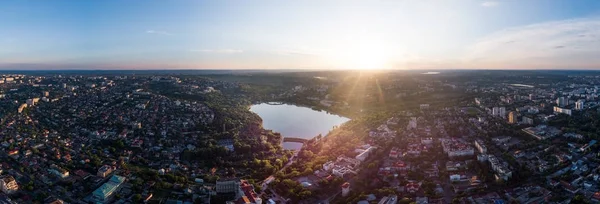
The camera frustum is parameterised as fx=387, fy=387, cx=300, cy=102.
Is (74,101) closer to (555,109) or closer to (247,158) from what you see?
(247,158)

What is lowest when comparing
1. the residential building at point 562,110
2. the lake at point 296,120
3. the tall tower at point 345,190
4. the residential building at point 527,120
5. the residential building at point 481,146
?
the tall tower at point 345,190

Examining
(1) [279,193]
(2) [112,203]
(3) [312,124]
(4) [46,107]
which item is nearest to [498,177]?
(1) [279,193]

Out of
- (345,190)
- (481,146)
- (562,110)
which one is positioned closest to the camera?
(345,190)

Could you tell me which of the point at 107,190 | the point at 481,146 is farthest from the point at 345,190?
the point at 107,190

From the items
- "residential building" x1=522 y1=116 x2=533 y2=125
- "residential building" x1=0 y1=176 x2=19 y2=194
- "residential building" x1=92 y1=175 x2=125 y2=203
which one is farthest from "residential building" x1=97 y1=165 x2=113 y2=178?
"residential building" x1=522 y1=116 x2=533 y2=125

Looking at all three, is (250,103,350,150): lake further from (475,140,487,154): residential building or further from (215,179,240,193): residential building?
(475,140,487,154): residential building

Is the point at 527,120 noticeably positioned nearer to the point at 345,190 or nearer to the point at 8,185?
the point at 345,190

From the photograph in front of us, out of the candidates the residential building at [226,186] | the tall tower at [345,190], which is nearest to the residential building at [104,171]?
the residential building at [226,186]

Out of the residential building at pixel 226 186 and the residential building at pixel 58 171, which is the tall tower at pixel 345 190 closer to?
the residential building at pixel 226 186

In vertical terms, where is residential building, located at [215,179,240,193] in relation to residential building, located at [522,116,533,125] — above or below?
below
